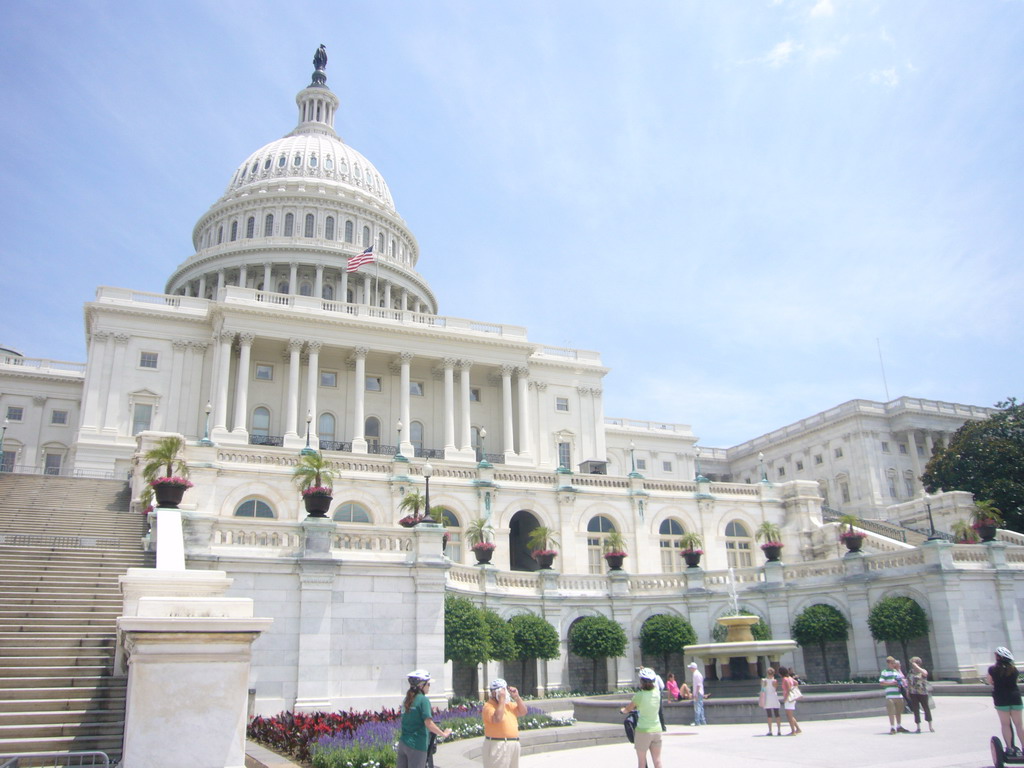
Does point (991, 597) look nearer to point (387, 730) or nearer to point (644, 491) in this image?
point (644, 491)

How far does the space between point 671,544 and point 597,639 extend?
16.2 m

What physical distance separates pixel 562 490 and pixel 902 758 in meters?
33.7

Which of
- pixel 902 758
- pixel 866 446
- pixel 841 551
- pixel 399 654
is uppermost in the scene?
pixel 866 446

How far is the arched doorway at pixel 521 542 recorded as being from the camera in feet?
166

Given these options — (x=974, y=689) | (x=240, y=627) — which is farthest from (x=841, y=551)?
(x=240, y=627)

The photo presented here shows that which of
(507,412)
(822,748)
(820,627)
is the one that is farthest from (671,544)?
(822,748)

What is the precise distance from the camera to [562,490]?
49.8 metres

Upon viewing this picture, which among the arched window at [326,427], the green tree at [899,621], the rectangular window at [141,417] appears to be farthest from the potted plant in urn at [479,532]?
the rectangular window at [141,417]

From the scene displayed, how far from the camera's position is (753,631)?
3797cm

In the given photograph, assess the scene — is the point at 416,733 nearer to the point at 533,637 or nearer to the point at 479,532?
the point at 533,637

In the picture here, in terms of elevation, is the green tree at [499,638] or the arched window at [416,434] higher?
the arched window at [416,434]

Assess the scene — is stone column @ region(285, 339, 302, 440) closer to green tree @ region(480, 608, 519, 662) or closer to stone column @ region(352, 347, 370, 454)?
stone column @ region(352, 347, 370, 454)

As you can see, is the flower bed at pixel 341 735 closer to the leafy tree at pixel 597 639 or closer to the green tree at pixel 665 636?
the leafy tree at pixel 597 639

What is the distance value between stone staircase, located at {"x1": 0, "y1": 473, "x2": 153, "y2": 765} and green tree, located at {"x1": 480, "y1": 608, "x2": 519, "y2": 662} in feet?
40.4
